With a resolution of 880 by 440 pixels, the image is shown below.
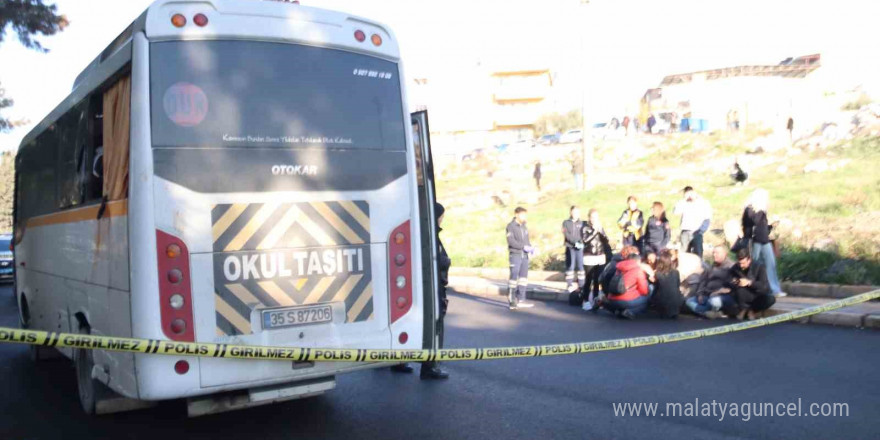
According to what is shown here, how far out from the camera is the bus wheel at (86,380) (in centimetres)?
673

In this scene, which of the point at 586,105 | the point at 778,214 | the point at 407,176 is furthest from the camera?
the point at 586,105

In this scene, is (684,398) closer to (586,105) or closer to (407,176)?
(407,176)

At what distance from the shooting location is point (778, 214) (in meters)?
17.0

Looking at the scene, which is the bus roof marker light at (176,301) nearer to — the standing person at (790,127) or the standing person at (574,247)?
the standing person at (574,247)

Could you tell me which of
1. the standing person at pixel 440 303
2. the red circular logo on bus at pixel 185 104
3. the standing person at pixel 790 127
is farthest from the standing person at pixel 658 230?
the standing person at pixel 790 127

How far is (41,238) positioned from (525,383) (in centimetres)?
564

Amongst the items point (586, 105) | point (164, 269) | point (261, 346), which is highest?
point (586, 105)

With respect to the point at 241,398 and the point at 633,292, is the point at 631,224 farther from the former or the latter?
the point at 241,398

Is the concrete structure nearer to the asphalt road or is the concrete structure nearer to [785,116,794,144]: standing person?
[785,116,794,144]: standing person

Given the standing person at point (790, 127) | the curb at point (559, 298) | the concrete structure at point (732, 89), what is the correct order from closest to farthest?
1. the curb at point (559, 298)
2. the standing person at point (790, 127)
3. the concrete structure at point (732, 89)

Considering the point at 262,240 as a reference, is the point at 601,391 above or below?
below

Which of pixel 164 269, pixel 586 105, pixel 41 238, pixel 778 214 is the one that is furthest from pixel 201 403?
pixel 586 105

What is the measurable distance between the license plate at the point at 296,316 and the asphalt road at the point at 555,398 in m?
1.07

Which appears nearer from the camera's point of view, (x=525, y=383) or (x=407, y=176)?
(x=407, y=176)
